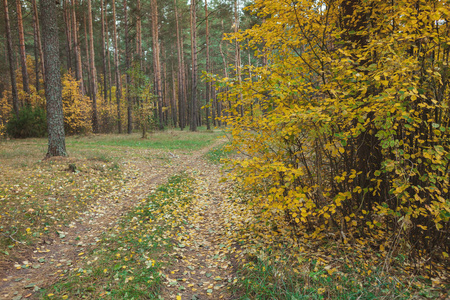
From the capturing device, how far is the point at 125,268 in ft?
12.3

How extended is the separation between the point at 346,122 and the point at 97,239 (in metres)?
4.96

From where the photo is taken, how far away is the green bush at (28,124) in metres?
16.2

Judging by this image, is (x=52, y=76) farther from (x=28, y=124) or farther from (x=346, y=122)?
(x=28, y=124)

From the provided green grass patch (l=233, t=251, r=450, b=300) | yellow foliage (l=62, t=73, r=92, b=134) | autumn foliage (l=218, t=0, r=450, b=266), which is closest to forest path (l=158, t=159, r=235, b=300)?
green grass patch (l=233, t=251, r=450, b=300)

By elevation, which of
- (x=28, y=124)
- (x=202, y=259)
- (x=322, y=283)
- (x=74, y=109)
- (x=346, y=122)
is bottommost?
(x=202, y=259)

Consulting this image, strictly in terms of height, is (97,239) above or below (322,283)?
below

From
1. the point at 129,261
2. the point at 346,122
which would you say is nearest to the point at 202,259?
the point at 129,261

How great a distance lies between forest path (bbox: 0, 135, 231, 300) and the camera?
139 inches

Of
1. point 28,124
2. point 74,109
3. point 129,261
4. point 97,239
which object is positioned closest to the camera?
point 129,261

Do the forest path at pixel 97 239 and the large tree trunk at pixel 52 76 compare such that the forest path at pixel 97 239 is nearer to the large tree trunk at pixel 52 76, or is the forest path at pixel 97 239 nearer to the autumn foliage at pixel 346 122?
the autumn foliage at pixel 346 122

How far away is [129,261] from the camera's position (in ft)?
13.0

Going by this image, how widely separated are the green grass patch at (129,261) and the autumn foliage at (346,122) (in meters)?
2.02

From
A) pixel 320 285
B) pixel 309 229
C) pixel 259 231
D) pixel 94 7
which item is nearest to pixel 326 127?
pixel 320 285

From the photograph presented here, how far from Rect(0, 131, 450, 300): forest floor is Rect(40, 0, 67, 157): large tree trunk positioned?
3.99 feet
